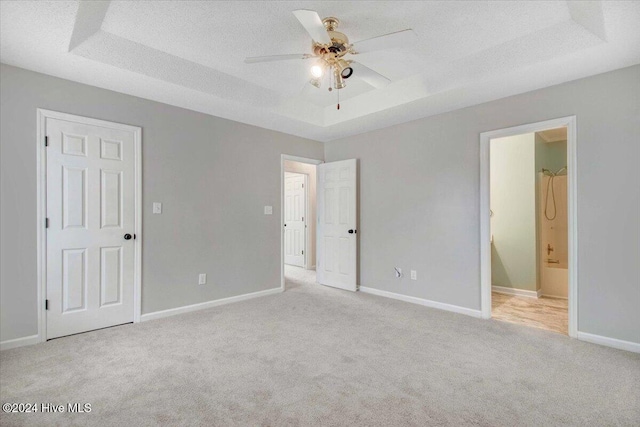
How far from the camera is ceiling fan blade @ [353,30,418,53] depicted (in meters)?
1.98

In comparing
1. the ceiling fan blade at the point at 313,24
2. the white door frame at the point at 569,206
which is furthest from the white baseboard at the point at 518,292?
the ceiling fan blade at the point at 313,24

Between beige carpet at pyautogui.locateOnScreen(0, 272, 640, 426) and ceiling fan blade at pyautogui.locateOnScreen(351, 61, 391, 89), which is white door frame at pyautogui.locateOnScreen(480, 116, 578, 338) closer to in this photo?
beige carpet at pyautogui.locateOnScreen(0, 272, 640, 426)

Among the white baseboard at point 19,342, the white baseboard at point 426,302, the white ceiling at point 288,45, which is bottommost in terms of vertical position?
the white baseboard at point 426,302

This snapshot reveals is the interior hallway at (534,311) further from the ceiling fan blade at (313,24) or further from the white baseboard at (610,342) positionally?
the ceiling fan blade at (313,24)

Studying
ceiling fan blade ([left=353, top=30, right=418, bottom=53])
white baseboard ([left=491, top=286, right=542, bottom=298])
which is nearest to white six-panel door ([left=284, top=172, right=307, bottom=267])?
white baseboard ([left=491, top=286, right=542, bottom=298])

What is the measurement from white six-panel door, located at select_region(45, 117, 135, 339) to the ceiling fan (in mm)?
1870

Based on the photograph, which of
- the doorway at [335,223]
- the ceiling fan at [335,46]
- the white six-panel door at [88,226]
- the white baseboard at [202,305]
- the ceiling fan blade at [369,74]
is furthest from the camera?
the doorway at [335,223]

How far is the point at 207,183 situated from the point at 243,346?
206cm

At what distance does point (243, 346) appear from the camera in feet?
8.84

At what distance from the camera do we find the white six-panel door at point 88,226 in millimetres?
2820

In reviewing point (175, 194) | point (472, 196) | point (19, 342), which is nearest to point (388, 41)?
point (472, 196)

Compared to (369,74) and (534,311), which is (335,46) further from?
(534,311)

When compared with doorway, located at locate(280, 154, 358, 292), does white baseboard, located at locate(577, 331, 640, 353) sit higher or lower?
lower

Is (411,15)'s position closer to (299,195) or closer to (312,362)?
(312,362)
